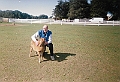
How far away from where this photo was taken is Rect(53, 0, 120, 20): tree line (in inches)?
83.5

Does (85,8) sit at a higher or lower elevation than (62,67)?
higher

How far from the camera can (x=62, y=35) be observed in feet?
15.8

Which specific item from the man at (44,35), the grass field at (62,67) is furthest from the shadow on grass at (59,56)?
the man at (44,35)

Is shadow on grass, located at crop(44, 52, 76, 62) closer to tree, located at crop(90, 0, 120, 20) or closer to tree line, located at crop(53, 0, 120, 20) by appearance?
tree line, located at crop(53, 0, 120, 20)

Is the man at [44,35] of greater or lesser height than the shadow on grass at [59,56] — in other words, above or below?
above

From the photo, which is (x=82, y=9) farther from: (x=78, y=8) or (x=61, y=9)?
(x=61, y=9)

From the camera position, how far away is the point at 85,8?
2.20m

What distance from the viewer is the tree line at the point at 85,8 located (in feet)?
6.96

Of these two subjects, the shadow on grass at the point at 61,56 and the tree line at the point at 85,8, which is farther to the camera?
the shadow on grass at the point at 61,56

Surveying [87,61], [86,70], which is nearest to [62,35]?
[87,61]

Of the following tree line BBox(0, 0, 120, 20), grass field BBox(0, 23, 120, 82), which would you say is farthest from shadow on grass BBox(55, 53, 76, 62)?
tree line BBox(0, 0, 120, 20)

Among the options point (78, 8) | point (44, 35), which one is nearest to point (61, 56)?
point (44, 35)

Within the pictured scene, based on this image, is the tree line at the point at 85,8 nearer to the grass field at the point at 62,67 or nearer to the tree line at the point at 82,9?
the tree line at the point at 82,9

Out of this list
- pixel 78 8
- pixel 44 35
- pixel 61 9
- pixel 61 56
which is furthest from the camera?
pixel 61 56
